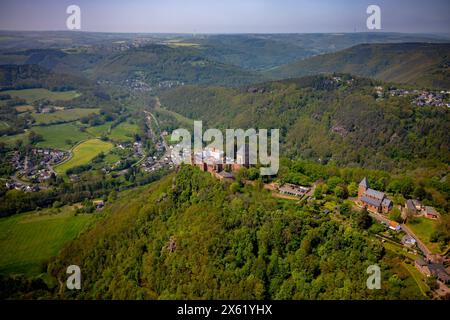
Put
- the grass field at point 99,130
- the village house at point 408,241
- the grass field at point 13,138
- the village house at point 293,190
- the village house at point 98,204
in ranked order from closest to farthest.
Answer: the village house at point 408,241 → the village house at point 293,190 → the village house at point 98,204 → the grass field at point 13,138 → the grass field at point 99,130

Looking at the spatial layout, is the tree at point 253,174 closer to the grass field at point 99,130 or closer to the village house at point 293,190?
the village house at point 293,190

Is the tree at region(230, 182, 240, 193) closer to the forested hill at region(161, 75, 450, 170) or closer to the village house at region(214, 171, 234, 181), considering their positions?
the village house at region(214, 171, 234, 181)

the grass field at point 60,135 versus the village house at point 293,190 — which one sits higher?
the grass field at point 60,135

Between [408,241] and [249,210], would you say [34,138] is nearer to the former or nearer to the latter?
[249,210]

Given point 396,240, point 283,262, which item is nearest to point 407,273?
point 396,240

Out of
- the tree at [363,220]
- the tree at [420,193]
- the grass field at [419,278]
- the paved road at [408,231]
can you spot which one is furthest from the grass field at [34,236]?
the tree at [420,193]

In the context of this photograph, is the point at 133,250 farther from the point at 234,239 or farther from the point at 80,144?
the point at 80,144

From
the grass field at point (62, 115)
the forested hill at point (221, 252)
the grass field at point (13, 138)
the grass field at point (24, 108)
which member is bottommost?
the forested hill at point (221, 252)
